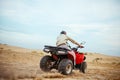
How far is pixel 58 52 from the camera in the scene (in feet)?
35.8

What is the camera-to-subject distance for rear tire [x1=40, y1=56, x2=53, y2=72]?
460 inches

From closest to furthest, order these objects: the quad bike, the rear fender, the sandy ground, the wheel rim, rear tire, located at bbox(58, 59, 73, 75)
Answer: the sandy ground → rear tire, located at bbox(58, 59, 73, 75) → the quad bike → the wheel rim → the rear fender

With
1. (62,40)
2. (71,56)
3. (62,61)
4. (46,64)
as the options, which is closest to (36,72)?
(46,64)

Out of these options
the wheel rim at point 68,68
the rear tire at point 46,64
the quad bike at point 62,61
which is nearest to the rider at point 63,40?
the quad bike at point 62,61

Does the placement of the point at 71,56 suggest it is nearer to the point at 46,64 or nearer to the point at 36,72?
the point at 46,64

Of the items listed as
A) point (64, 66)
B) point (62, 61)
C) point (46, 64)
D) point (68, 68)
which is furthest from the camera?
point (46, 64)

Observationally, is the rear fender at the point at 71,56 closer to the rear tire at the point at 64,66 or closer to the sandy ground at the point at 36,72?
the rear tire at the point at 64,66

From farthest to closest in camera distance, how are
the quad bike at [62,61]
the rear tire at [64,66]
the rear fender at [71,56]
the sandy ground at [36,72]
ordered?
the rear fender at [71,56] < the quad bike at [62,61] < the rear tire at [64,66] < the sandy ground at [36,72]

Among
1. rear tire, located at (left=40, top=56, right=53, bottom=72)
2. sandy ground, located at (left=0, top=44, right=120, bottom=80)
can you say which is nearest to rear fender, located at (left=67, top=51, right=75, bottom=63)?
sandy ground, located at (left=0, top=44, right=120, bottom=80)

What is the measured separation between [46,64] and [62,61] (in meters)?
1.21

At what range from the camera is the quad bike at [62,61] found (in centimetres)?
1087

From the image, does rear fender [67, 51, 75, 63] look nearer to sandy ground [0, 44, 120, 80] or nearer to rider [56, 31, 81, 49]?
rider [56, 31, 81, 49]

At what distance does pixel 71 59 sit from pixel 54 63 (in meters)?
0.88

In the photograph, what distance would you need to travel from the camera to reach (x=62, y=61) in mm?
10883
